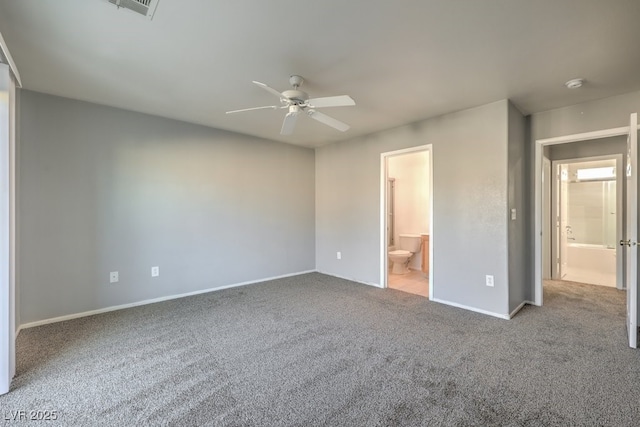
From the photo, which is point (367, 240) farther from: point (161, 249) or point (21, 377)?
point (21, 377)

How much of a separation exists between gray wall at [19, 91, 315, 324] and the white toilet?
2.03 m

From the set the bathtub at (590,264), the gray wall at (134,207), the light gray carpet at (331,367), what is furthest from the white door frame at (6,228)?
the bathtub at (590,264)

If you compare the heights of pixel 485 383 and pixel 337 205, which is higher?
pixel 337 205

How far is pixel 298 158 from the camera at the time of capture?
5234 millimetres

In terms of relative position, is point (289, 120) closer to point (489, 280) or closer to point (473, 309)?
point (489, 280)

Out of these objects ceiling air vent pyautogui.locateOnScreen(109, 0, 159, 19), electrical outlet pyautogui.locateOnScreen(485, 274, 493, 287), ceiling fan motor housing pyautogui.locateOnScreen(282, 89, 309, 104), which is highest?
ceiling air vent pyautogui.locateOnScreen(109, 0, 159, 19)

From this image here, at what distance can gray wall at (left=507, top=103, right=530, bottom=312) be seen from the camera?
3184mm

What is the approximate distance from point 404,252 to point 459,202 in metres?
1.97

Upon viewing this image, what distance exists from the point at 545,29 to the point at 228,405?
311cm

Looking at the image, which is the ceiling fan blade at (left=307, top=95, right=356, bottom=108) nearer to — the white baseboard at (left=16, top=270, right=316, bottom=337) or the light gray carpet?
the light gray carpet

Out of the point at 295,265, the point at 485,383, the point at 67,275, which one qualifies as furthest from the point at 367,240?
the point at 67,275

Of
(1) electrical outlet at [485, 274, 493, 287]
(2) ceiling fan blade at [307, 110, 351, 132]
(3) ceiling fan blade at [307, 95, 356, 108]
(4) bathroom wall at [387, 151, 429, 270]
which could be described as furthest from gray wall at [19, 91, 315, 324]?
(1) electrical outlet at [485, 274, 493, 287]

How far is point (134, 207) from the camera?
3490 millimetres

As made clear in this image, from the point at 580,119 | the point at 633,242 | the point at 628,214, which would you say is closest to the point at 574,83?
the point at 580,119
